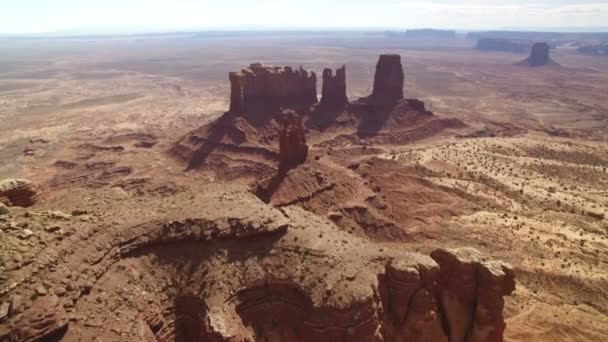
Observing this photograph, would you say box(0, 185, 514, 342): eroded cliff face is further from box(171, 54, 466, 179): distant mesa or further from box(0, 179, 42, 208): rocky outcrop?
box(171, 54, 466, 179): distant mesa

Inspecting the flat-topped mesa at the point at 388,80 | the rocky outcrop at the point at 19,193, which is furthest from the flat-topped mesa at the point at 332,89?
the rocky outcrop at the point at 19,193

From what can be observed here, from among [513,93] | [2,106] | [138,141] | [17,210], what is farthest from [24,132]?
[513,93]

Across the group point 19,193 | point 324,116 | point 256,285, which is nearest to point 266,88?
point 324,116

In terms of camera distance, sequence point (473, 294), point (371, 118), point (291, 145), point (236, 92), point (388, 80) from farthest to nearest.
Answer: point (388, 80)
point (371, 118)
point (236, 92)
point (291, 145)
point (473, 294)

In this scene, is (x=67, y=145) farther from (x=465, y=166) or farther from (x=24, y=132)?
(x=465, y=166)

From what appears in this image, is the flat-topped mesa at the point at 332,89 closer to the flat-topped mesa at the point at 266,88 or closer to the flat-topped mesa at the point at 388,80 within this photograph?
the flat-topped mesa at the point at 266,88

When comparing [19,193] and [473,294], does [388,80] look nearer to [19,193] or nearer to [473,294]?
[473,294]

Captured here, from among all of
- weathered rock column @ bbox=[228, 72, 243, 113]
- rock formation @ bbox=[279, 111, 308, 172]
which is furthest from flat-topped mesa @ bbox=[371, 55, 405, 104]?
rock formation @ bbox=[279, 111, 308, 172]
